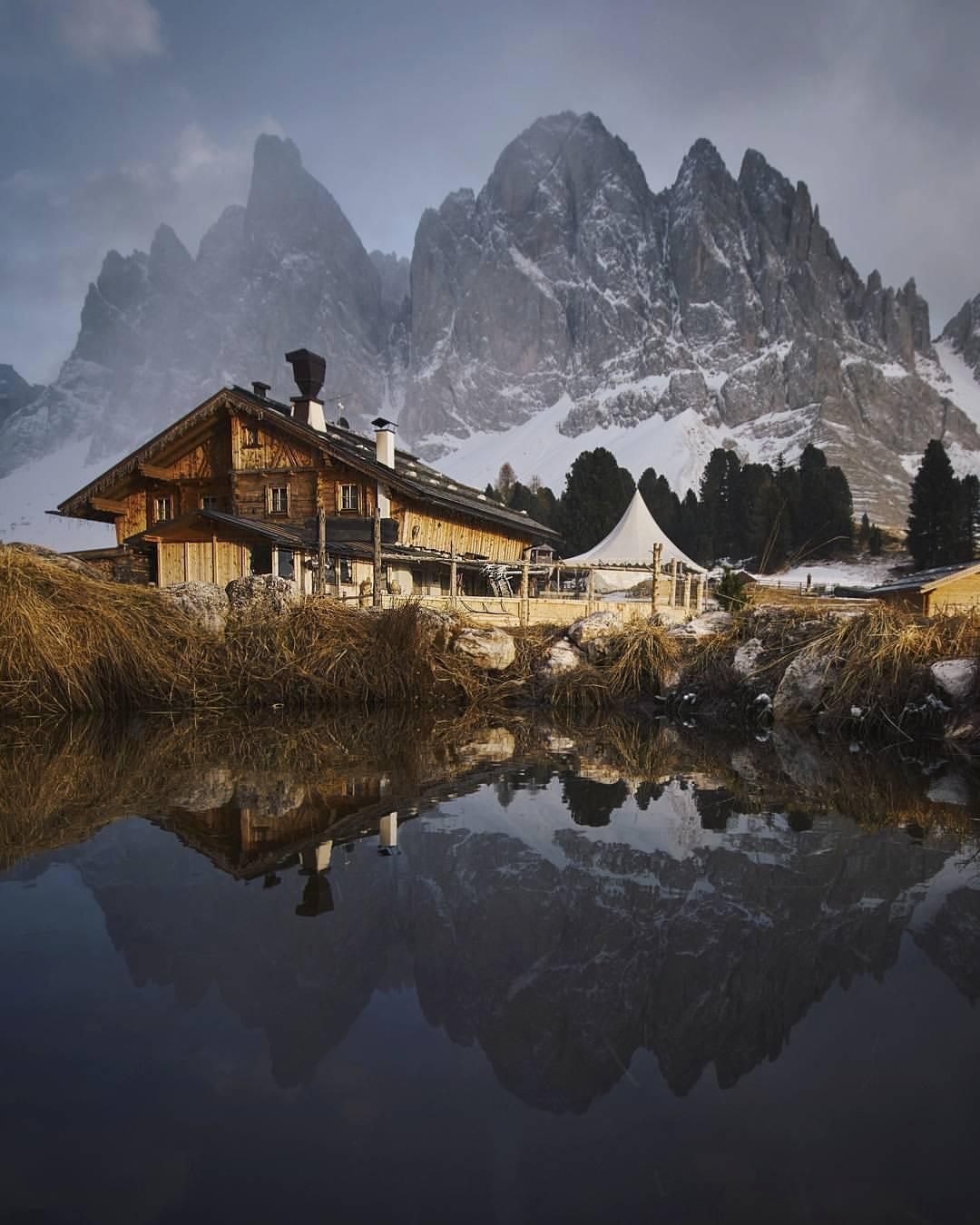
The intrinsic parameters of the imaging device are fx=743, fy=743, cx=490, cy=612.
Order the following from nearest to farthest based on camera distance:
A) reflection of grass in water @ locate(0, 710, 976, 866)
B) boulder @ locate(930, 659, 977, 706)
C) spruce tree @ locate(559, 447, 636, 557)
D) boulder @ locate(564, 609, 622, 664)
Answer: reflection of grass in water @ locate(0, 710, 976, 866), boulder @ locate(930, 659, 977, 706), boulder @ locate(564, 609, 622, 664), spruce tree @ locate(559, 447, 636, 557)

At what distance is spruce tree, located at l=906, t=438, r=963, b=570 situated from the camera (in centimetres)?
4338

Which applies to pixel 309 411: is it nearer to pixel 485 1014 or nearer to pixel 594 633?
pixel 594 633

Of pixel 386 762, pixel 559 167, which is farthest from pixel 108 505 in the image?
pixel 559 167

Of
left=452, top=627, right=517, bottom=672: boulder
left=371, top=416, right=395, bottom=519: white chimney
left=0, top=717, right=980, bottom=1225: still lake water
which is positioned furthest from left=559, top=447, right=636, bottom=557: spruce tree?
left=0, top=717, right=980, bottom=1225: still lake water

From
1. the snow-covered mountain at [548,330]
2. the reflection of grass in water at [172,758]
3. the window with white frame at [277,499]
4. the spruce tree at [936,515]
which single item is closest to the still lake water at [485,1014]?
the reflection of grass in water at [172,758]

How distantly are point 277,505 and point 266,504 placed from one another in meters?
0.32

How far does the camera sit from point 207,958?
Answer: 2459 millimetres

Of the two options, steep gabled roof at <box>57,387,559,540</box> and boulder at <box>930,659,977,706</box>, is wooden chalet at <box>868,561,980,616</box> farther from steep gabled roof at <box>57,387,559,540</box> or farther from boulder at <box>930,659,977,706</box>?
boulder at <box>930,659,977,706</box>

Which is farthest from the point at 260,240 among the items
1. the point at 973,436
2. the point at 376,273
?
the point at 973,436

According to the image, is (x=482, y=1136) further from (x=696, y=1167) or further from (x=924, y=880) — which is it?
(x=924, y=880)

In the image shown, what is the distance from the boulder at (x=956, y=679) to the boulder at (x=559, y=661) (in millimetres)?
4721

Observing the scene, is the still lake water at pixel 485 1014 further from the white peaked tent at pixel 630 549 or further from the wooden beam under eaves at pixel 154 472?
the white peaked tent at pixel 630 549

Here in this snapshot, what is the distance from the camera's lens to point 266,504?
21.8 meters

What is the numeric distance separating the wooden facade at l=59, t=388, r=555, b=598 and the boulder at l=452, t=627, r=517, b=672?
665 cm
